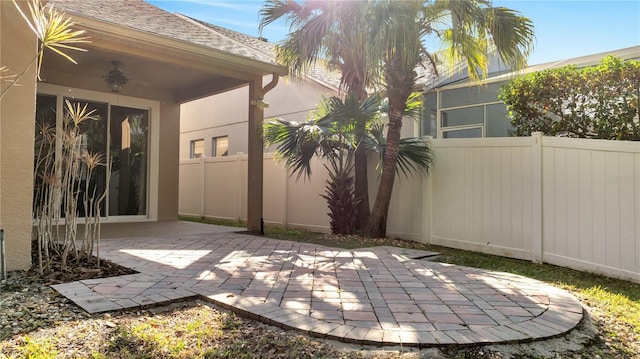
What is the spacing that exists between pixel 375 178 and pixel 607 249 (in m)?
4.15

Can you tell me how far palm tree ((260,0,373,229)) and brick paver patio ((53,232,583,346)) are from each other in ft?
8.84

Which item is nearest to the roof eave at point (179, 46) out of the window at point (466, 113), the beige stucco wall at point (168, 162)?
the beige stucco wall at point (168, 162)

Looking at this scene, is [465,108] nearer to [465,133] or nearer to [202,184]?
[465,133]

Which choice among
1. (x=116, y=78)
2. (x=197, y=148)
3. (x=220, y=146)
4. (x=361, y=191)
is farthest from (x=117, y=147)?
(x=197, y=148)

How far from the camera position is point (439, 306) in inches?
132

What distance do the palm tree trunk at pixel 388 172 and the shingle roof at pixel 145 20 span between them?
2473mm

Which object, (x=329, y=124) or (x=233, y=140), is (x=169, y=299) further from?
(x=233, y=140)

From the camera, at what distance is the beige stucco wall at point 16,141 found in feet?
13.5

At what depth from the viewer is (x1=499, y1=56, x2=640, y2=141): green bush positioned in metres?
5.52

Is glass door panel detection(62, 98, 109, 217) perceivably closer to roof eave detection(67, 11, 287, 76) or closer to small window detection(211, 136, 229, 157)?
roof eave detection(67, 11, 287, 76)

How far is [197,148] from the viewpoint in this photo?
1678cm

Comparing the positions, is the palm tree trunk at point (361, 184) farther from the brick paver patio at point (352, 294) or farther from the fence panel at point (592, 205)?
the fence panel at point (592, 205)

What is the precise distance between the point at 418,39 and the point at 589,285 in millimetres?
4163

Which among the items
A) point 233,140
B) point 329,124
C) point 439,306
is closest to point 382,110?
point 329,124
